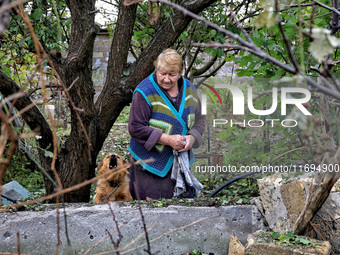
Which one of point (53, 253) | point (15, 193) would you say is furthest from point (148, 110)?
point (15, 193)

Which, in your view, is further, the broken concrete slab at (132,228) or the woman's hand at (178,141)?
the woman's hand at (178,141)

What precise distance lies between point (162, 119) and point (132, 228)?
45.0 inches

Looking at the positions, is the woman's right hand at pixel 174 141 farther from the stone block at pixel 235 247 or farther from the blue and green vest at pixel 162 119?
the stone block at pixel 235 247

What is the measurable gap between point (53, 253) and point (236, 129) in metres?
2.10

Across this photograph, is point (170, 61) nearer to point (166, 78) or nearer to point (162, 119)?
point (166, 78)

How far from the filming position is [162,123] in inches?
135

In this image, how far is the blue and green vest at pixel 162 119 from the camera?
11.2 ft

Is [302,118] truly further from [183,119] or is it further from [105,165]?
[105,165]

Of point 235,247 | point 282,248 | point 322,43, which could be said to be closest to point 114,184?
point 235,247

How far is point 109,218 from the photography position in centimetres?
255

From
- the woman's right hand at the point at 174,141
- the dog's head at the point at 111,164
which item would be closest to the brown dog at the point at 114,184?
the dog's head at the point at 111,164

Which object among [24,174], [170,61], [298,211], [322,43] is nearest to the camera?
[322,43]

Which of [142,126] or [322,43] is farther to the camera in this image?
[142,126]

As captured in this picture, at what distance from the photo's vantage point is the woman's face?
3344 mm
